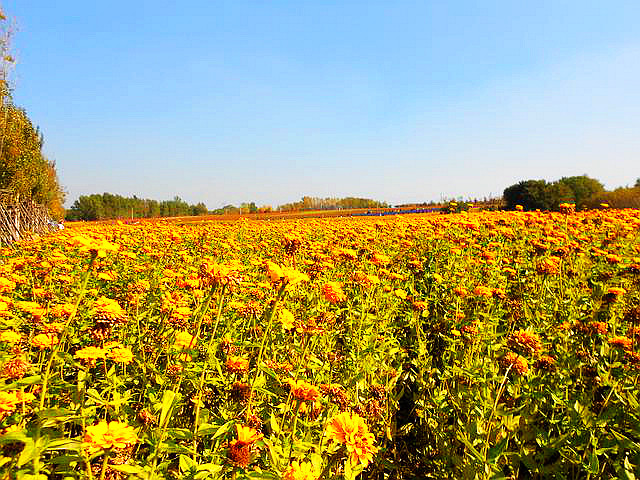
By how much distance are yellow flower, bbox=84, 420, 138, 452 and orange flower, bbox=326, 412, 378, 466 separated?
0.81 m

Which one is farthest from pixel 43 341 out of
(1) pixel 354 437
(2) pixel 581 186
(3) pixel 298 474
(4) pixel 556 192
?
(2) pixel 581 186

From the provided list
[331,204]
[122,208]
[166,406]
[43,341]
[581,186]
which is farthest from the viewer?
[122,208]

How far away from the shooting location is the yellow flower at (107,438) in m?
1.29

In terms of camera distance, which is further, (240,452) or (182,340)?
(182,340)

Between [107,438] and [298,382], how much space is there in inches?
43.8

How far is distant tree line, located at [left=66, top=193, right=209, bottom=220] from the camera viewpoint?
109250mm

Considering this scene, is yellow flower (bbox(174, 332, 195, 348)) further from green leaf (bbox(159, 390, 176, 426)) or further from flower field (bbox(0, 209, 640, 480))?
green leaf (bbox(159, 390, 176, 426))

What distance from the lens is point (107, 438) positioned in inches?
51.4

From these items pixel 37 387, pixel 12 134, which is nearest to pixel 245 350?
pixel 37 387

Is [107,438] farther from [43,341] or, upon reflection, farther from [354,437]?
[43,341]

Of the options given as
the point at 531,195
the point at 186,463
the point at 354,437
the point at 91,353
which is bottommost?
the point at 186,463

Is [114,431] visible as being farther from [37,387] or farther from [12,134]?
[12,134]

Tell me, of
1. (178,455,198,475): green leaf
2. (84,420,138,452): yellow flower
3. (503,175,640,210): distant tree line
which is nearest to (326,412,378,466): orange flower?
(178,455,198,475): green leaf

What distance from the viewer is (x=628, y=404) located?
2.45 metres
